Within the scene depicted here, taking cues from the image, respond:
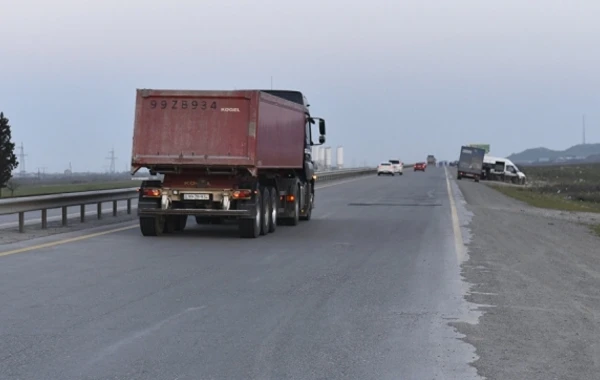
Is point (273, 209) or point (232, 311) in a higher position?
point (273, 209)

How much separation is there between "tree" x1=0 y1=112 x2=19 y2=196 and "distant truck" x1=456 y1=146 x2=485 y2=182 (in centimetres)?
3855

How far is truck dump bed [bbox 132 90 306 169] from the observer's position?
19.0m

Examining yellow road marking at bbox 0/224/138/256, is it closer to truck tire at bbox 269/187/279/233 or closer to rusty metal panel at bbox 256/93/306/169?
truck tire at bbox 269/187/279/233

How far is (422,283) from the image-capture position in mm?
12797

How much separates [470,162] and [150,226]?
6634cm

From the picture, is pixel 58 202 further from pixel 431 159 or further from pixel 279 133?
pixel 431 159

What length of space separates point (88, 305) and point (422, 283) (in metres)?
4.62

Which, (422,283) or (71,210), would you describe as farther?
(71,210)

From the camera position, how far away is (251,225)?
19469mm

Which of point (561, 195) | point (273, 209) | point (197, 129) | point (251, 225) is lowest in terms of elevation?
point (561, 195)

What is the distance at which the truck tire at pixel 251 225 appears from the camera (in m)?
19.4

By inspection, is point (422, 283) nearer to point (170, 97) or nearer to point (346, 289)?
point (346, 289)

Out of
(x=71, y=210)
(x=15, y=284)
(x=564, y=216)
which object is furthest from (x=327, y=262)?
(x=564, y=216)

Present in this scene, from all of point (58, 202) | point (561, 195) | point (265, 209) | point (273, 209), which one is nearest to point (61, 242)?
point (58, 202)
